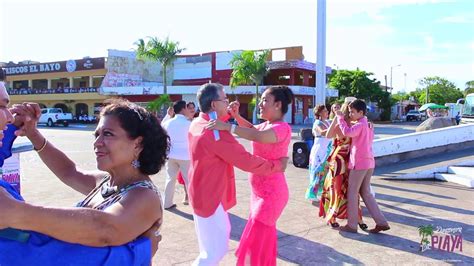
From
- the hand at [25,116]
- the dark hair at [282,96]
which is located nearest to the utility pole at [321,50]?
the dark hair at [282,96]

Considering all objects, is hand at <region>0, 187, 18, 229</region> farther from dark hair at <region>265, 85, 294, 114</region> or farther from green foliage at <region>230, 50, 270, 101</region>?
green foliage at <region>230, 50, 270, 101</region>

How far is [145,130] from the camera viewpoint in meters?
1.78

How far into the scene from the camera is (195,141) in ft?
11.4

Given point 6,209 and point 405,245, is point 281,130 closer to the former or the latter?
point 405,245

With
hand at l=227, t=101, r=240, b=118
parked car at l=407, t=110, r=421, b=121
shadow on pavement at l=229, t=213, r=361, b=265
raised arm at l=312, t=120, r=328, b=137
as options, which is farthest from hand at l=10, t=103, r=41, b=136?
parked car at l=407, t=110, r=421, b=121

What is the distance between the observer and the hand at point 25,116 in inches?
82.5

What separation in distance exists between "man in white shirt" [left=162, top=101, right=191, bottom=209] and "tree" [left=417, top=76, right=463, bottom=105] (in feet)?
241

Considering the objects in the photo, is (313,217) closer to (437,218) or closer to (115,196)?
(437,218)

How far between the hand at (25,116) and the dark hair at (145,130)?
51 centimetres

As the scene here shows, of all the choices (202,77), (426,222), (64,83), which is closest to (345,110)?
(426,222)

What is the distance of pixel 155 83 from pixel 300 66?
15.3 metres

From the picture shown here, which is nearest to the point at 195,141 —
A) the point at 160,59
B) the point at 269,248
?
the point at 269,248

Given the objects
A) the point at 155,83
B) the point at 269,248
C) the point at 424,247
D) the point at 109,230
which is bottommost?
the point at 424,247

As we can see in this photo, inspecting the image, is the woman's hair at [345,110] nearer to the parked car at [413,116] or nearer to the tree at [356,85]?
the tree at [356,85]
